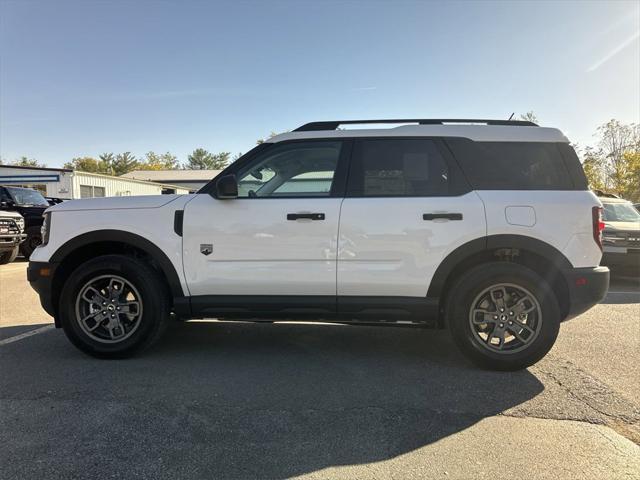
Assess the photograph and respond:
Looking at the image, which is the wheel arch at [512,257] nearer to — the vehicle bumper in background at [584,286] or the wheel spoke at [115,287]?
the vehicle bumper in background at [584,286]

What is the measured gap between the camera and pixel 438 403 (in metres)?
Answer: 3.30

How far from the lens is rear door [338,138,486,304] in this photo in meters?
3.82

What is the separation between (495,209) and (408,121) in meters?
1.11

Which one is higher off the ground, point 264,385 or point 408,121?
point 408,121

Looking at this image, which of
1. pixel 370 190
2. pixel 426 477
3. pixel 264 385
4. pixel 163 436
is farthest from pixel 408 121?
pixel 163 436

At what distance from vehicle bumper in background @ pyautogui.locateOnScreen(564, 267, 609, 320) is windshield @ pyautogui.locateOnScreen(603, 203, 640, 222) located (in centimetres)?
623

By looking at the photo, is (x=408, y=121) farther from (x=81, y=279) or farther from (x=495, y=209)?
(x=81, y=279)

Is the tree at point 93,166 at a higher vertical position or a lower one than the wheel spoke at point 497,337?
higher

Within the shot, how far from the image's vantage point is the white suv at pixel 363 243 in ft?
12.5

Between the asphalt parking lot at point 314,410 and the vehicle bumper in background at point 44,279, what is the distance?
54 centimetres

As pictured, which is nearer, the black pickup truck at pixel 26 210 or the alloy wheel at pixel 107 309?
the alloy wheel at pixel 107 309

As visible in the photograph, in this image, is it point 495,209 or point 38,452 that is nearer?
point 38,452

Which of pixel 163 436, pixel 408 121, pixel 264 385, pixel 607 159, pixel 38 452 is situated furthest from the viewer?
pixel 607 159

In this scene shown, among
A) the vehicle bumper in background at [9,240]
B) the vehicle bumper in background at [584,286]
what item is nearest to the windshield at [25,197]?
the vehicle bumper in background at [9,240]
